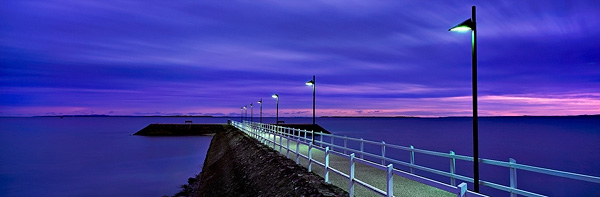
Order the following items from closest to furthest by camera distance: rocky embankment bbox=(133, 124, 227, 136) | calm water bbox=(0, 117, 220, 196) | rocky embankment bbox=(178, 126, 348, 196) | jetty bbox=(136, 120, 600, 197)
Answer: jetty bbox=(136, 120, 600, 197)
rocky embankment bbox=(178, 126, 348, 196)
calm water bbox=(0, 117, 220, 196)
rocky embankment bbox=(133, 124, 227, 136)

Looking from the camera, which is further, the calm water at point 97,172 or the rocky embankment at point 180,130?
the rocky embankment at point 180,130

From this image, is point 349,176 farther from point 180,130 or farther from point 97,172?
point 180,130

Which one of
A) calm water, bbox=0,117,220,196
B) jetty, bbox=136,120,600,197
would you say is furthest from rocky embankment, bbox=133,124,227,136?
jetty, bbox=136,120,600,197

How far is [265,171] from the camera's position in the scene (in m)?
15.4

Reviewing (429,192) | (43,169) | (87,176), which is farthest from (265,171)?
(43,169)

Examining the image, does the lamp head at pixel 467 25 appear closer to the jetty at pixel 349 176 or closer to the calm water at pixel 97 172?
the jetty at pixel 349 176

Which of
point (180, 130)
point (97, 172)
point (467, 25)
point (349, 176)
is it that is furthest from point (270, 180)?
point (180, 130)

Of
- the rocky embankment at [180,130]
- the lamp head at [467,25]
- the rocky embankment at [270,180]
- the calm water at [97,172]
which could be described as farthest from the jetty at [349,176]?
the rocky embankment at [180,130]

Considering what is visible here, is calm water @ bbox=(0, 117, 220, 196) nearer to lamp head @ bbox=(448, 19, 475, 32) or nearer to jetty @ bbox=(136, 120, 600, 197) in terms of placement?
jetty @ bbox=(136, 120, 600, 197)

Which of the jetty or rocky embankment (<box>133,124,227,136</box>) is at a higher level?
the jetty

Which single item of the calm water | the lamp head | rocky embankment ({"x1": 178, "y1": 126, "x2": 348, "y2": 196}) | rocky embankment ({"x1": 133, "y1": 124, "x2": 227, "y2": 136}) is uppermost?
the lamp head

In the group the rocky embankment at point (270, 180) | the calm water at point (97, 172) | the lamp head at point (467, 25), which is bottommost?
the calm water at point (97, 172)

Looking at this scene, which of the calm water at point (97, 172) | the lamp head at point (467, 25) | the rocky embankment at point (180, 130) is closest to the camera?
the lamp head at point (467, 25)

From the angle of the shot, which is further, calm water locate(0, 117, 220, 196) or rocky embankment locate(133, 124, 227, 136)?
rocky embankment locate(133, 124, 227, 136)
